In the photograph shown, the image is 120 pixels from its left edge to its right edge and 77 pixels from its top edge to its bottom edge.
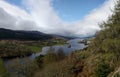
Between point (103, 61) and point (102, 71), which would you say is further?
point (103, 61)

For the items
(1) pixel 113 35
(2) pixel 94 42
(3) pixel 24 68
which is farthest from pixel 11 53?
(1) pixel 113 35

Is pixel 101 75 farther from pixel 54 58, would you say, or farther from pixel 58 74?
pixel 54 58

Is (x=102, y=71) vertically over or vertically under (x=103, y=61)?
under

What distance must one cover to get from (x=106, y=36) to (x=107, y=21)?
2.83 metres

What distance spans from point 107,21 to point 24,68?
103 feet

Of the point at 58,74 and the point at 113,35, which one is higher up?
the point at 113,35

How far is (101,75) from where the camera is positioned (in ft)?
125

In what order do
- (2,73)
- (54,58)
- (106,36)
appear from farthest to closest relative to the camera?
(54,58) < (2,73) < (106,36)

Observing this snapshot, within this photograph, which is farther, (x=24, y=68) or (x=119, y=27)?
(x=24, y=68)

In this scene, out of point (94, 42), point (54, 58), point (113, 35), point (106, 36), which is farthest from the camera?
point (54, 58)

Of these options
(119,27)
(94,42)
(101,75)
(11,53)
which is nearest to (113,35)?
(119,27)

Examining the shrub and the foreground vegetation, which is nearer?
the shrub

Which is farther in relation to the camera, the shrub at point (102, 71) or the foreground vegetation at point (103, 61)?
the foreground vegetation at point (103, 61)

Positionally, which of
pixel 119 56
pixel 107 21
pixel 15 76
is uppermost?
pixel 107 21
